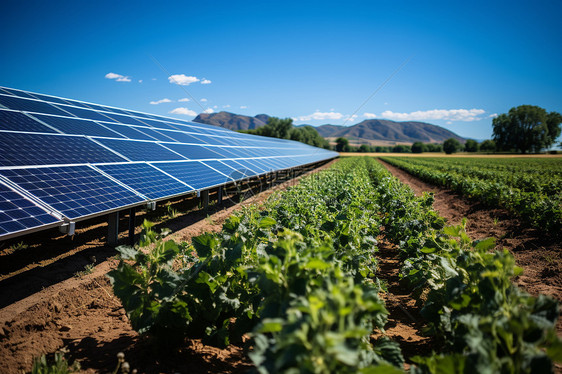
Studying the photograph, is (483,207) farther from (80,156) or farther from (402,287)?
(80,156)

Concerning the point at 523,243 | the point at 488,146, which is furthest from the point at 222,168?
the point at 488,146

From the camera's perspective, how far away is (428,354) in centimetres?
303

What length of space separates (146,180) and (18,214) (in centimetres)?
287

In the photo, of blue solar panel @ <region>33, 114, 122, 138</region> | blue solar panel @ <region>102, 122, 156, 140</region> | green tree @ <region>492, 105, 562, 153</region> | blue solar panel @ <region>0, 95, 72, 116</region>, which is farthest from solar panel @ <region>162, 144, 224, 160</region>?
green tree @ <region>492, 105, 562, 153</region>

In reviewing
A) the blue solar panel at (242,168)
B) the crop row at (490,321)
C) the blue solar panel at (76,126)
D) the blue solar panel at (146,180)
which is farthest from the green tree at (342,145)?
the crop row at (490,321)

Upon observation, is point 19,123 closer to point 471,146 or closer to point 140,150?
point 140,150

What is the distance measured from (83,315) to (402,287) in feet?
16.8

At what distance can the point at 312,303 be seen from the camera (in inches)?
57.2

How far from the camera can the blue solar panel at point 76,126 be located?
7.75m

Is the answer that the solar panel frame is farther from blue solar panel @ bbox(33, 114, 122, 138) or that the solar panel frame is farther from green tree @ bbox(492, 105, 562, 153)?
green tree @ bbox(492, 105, 562, 153)

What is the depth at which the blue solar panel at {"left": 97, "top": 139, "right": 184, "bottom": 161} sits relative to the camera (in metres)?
7.67

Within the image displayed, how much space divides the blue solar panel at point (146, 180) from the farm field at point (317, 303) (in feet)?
10.4

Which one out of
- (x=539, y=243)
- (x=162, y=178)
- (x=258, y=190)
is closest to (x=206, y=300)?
(x=162, y=178)

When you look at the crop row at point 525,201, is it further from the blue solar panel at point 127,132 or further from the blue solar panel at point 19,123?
the blue solar panel at point 19,123
